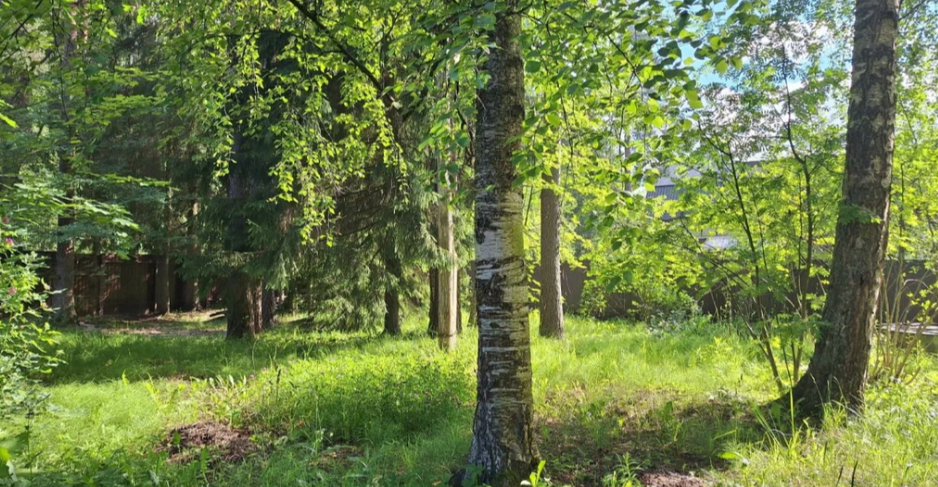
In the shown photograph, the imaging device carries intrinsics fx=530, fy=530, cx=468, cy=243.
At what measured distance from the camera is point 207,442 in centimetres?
377

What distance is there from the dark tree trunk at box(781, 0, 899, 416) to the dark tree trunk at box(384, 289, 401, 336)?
6.63m

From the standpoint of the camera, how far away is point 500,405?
9.07 ft

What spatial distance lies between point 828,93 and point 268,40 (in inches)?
304

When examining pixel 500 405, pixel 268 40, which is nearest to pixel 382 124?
pixel 500 405

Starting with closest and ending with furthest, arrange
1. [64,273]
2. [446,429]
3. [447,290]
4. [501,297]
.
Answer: [501,297] → [446,429] → [447,290] → [64,273]

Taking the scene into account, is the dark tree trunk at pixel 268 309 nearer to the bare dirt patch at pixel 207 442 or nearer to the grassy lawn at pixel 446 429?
the grassy lawn at pixel 446 429

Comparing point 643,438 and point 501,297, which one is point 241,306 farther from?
point 501,297

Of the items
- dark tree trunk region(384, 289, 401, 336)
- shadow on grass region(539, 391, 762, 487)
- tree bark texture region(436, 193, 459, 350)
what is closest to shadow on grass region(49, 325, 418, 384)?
dark tree trunk region(384, 289, 401, 336)

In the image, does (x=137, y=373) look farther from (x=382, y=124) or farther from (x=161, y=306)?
(x=161, y=306)

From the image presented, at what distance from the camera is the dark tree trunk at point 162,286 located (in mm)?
16219

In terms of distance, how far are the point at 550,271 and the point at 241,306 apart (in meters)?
5.48

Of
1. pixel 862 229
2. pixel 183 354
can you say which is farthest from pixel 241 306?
pixel 862 229

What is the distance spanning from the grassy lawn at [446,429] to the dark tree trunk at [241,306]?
2.68 meters

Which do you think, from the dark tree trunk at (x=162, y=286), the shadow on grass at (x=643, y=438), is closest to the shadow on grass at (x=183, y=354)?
the shadow on grass at (x=643, y=438)
